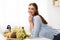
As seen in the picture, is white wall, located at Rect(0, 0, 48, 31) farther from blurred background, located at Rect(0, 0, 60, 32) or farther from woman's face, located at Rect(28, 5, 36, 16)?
woman's face, located at Rect(28, 5, 36, 16)

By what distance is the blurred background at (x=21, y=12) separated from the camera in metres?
3.34

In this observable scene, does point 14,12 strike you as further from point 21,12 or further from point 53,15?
point 53,15

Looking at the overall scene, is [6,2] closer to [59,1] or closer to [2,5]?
[2,5]

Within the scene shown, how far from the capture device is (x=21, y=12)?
11.2ft

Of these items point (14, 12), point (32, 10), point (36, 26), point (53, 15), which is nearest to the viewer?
point (36, 26)

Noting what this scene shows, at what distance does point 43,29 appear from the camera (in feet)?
6.48

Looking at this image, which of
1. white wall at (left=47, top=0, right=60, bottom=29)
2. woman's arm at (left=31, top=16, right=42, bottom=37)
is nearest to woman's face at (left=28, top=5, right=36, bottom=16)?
woman's arm at (left=31, top=16, right=42, bottom=37)

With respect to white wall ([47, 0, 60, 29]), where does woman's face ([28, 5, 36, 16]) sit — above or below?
above

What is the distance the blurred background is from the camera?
11.0 ft

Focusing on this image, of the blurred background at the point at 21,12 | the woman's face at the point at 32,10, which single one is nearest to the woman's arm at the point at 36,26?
the woman's face at the point at 32,10

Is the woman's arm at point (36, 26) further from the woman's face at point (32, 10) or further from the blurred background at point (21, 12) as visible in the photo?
the blurred background at point (21, 12)

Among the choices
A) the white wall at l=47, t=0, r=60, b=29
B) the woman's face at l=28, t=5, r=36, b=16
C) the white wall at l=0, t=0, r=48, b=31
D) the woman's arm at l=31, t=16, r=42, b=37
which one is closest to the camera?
the woman's arm at l=31, t=16, r=42, b=37

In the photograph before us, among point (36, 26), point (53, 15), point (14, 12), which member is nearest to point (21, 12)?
point (14, 12)

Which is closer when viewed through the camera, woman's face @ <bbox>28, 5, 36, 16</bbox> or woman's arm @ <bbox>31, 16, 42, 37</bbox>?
woman's arm @ <bbox>31, 16, 42, 37</bbox>
